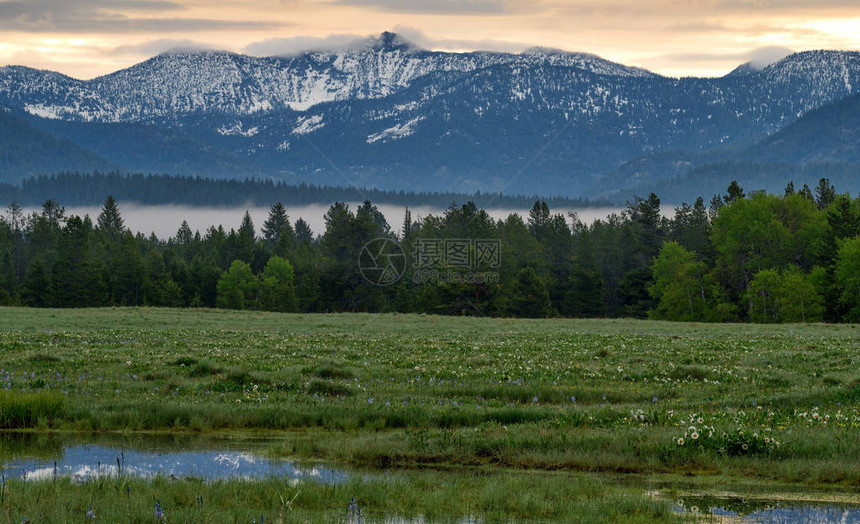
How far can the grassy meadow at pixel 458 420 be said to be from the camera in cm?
1405

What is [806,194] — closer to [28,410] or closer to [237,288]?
[237,288]

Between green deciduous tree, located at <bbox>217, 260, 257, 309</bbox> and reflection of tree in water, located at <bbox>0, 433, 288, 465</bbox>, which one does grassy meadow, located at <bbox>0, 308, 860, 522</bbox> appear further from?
green deciduous tree, located at <bbox>217, 260, 257, 309</bbox>

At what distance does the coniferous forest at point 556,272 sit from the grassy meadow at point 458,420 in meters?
68.2

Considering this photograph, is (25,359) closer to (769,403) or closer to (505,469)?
(505,469)

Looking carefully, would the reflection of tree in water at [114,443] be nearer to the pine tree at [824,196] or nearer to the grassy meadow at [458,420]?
the grassy meadow at [458,420]

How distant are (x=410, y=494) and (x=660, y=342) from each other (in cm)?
2866

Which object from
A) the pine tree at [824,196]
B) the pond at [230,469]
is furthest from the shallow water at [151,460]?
the pine tree at [824,196]

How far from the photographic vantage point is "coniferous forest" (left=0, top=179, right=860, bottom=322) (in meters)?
99.2

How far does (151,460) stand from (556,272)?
135 metres

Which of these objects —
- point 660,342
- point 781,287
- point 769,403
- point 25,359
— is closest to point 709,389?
point 769,403

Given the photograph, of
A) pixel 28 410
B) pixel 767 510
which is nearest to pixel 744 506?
pixel 767 510

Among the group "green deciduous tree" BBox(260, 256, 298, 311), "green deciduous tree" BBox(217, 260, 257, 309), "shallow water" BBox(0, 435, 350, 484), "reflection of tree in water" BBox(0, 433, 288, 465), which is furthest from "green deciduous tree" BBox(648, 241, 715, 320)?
"shallow water" BBox(0, 435, 350, 484)

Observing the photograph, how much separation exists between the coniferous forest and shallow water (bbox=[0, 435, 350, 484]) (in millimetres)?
82922

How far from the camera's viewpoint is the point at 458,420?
2050 centimetres
